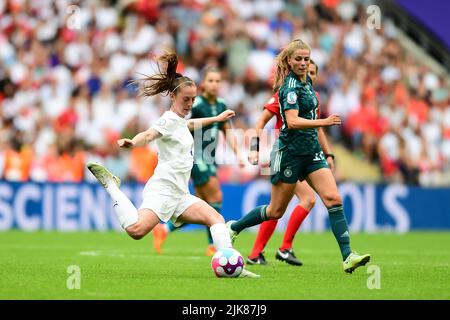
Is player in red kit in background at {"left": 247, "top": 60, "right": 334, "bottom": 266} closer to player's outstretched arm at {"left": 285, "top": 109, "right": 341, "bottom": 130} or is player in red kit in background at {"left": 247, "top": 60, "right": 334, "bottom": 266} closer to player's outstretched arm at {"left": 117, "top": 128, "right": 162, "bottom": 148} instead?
player's outstretched arm at {"left": 285, "top": 109, "right": 341, "bottom": 130}

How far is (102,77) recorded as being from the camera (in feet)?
72.2

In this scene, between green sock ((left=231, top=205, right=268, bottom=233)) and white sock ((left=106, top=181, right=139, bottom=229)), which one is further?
green sock ((left=231, top=205, right=268, bottom=233))

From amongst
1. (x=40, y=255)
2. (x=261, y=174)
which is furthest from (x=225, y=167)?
(x=40, y=255)

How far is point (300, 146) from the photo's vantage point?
1017 cm

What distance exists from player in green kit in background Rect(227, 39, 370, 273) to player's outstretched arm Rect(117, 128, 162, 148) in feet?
4.75

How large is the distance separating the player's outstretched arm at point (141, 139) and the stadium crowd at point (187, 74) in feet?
34.9

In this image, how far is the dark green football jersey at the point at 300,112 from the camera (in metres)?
10.0

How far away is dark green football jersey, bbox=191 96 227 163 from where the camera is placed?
522 inches

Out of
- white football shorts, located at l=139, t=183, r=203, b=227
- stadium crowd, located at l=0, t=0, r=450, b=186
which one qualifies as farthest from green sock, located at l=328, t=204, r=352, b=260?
stadium crowd, located at l=0, t=0, r=450, b=186

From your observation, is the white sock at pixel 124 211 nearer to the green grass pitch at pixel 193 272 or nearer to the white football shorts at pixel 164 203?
the white football shorts at pixel 164 203

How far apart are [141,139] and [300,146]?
193cm

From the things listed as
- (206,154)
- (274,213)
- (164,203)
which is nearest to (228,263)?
(164,203)

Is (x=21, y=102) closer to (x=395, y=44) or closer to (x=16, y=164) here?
(x=16, y=164)

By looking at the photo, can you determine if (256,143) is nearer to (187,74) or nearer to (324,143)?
(324,143)
